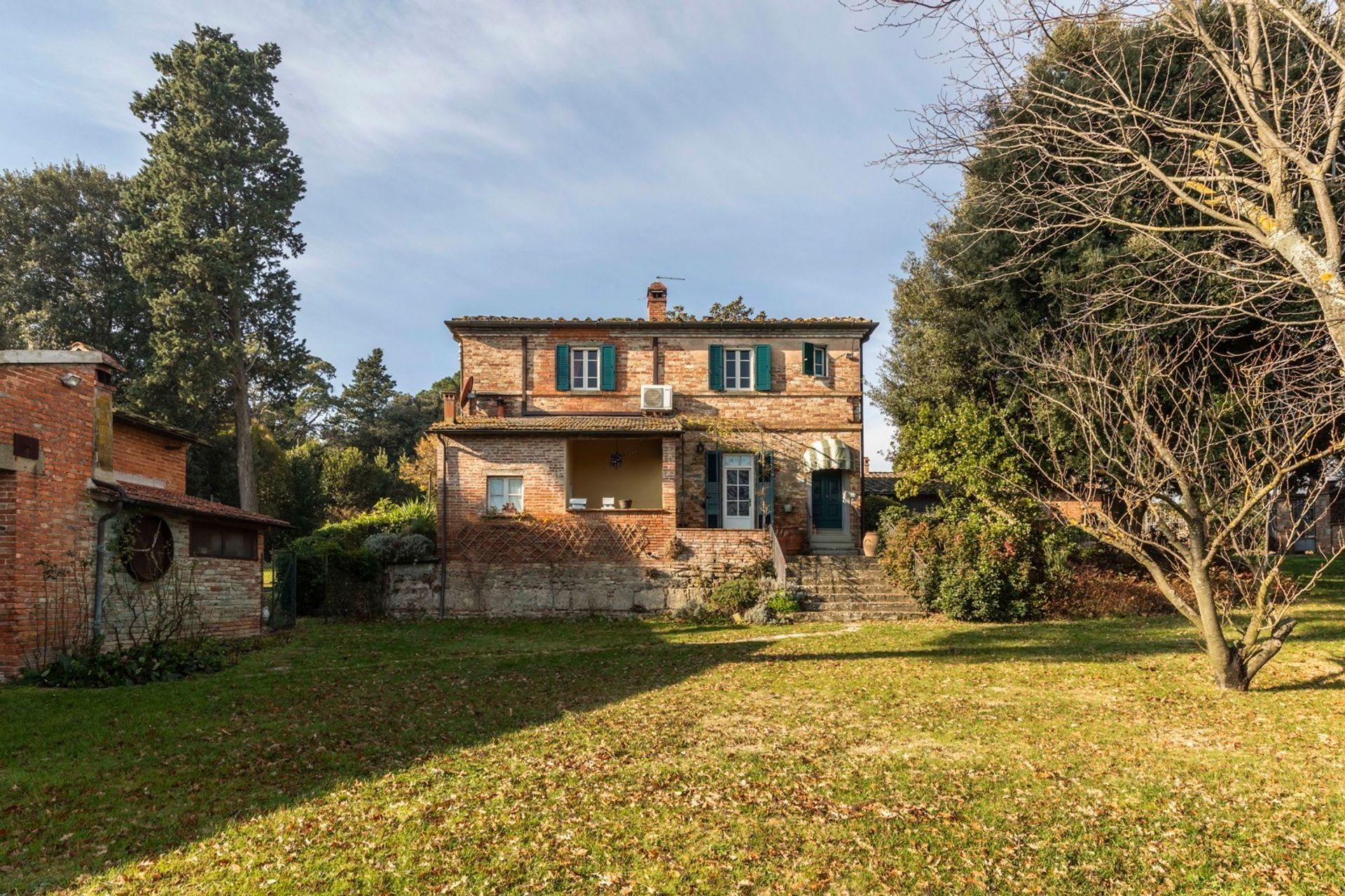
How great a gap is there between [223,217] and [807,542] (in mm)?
23464

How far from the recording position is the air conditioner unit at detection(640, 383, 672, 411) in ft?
73.3

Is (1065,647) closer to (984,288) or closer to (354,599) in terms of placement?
(984,288)

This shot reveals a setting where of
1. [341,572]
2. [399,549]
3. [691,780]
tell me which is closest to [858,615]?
[399,549]

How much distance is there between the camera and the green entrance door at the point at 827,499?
22672 millimetres

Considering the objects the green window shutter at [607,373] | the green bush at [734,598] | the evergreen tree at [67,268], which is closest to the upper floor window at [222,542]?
the green window shutter at [607,373]

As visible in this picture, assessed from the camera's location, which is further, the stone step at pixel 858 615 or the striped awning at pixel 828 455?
the striped awning at pixel 828 455

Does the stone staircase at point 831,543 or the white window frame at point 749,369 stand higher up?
the white window frame at point 749,369

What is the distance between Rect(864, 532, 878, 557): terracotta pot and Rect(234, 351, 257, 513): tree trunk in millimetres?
20587

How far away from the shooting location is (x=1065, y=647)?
13.6 m

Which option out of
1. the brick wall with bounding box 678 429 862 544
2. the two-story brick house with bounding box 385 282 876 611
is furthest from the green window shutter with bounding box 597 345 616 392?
the brick wall with bounding box 678 429 862 544

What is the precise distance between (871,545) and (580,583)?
7404 millimetres

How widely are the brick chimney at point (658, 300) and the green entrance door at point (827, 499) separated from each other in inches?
258

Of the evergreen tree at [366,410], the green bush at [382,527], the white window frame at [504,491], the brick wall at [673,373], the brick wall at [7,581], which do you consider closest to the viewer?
the brick wall at [7,581]

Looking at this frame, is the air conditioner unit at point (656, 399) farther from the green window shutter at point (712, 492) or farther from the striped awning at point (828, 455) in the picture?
the striped awning at point (828, 455)
